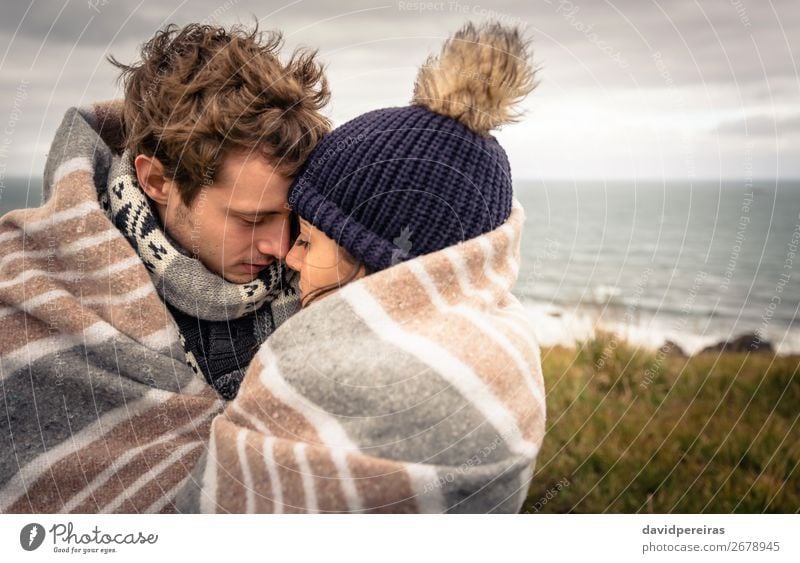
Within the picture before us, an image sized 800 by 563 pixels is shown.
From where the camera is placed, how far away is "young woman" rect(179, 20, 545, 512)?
956 millimetres

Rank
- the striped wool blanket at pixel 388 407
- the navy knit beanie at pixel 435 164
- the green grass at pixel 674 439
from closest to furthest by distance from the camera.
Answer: the striped wool blanket at pixel 388 407
the navy knit beanie at pixel 435 164
the green grass at pixel 674 439

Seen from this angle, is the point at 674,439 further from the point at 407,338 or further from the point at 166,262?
the point at 166,262

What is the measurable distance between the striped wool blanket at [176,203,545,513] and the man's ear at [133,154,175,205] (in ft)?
1.40

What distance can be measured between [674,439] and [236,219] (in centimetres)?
108

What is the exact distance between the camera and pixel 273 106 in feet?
4.06

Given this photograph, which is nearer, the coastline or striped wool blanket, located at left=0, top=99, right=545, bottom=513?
striped wool blanket, located at left=0, top=99, right=545, bottom=513
